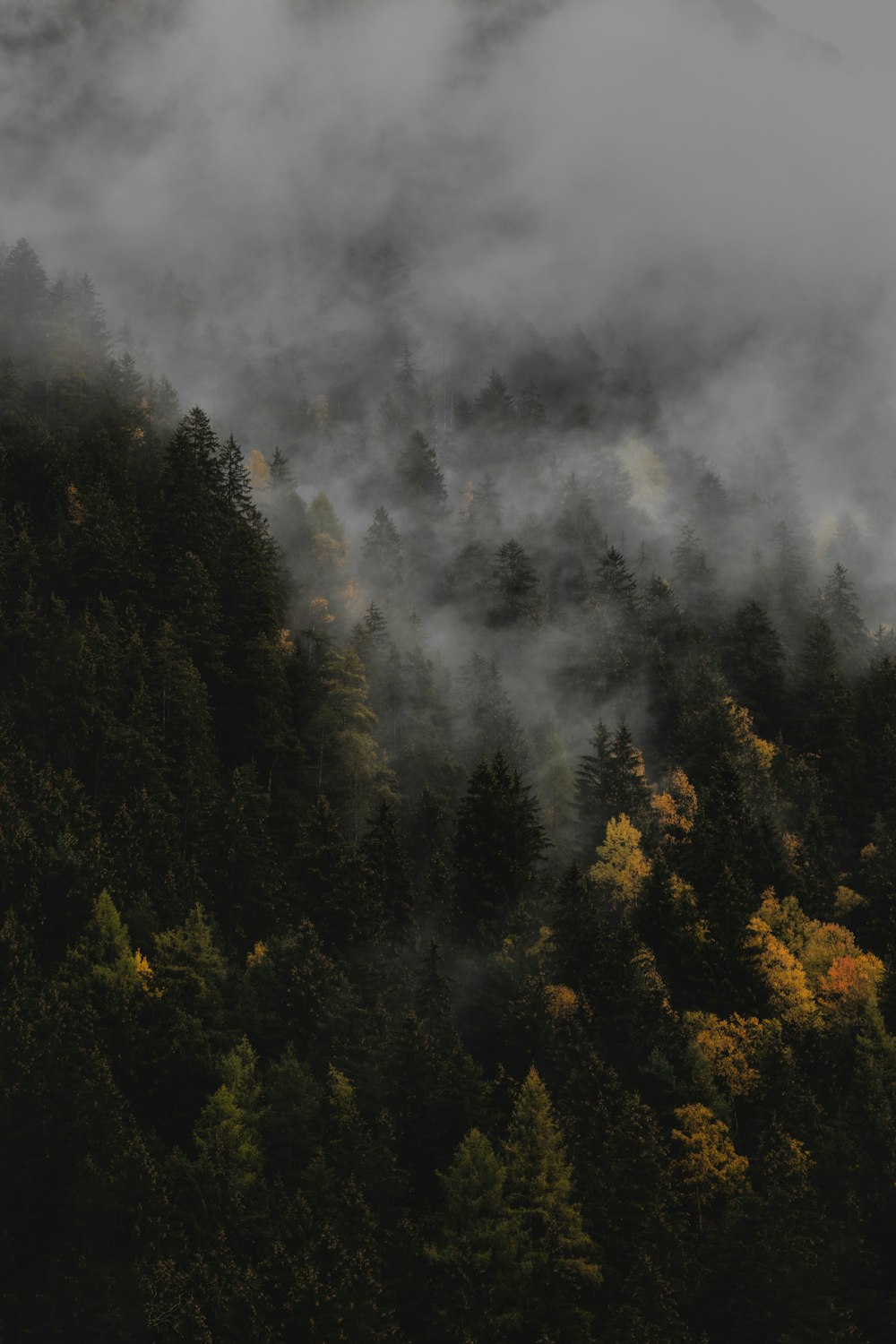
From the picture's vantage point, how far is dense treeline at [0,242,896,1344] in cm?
5178

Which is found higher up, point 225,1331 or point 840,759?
point 840,759

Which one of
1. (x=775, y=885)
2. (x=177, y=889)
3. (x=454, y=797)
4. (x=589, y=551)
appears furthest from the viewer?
(x=589, y=551)

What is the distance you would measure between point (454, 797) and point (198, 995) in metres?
36.6

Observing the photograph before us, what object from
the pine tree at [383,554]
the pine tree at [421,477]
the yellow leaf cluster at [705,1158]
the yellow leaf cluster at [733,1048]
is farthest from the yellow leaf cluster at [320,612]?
the yellow leaf cluster at [705,1158]

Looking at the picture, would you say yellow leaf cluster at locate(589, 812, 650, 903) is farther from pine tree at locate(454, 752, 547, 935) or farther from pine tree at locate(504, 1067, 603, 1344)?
pine tree at locate(504, 1067, 603, 1344)

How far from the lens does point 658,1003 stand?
6700cm

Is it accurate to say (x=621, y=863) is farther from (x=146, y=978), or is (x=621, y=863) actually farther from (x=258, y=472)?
(x=258, y=472)

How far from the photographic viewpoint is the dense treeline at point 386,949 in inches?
2039

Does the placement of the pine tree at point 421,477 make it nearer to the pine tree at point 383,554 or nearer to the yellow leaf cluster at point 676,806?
the pine tree at point 383,554

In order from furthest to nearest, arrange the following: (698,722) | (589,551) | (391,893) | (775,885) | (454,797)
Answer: (589,551), (698,722), (454,797), (775,885), (391,893)

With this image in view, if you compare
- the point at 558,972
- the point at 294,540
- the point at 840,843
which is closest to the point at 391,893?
the point at 558,972

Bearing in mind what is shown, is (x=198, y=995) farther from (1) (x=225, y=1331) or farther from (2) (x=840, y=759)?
(2) (x=840, y=759)

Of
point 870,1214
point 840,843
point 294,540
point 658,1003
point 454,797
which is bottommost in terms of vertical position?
point 870,1214

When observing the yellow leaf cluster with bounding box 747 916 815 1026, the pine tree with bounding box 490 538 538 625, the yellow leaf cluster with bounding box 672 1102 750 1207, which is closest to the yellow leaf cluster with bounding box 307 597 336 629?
the pine tree with bounding box 490 538 538 625
